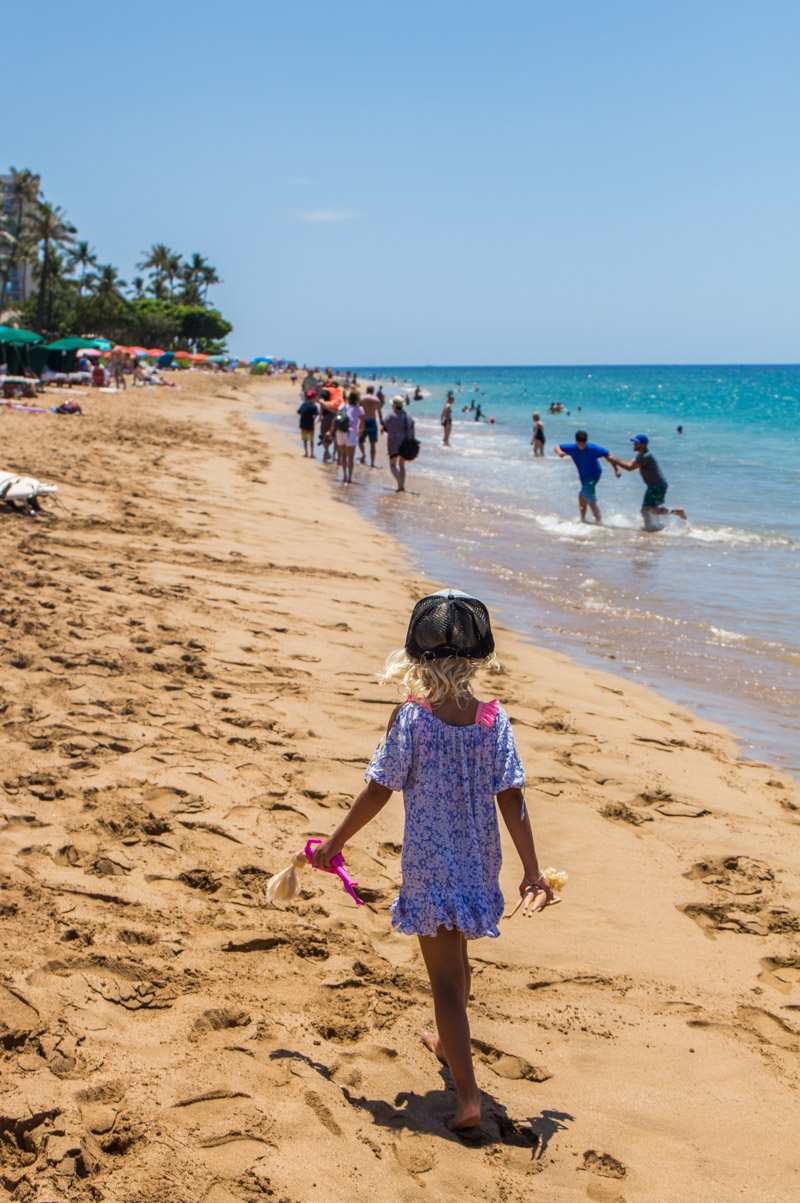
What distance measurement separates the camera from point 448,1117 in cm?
246

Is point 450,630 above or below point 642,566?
above

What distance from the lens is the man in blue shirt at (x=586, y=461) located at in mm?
13142

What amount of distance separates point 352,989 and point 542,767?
6.72 feet

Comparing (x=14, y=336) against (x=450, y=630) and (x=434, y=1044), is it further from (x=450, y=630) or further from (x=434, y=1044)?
(x=434, y=1044)

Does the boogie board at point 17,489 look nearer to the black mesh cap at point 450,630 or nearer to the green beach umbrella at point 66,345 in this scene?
the black mesh cap at point 450,630

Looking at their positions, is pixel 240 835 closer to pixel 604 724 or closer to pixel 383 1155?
pixel 383 1155

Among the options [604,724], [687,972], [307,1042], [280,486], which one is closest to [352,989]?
[307,1042]

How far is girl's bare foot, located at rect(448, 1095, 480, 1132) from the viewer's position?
2.38 meters

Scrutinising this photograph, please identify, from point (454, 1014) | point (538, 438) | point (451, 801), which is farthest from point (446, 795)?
point (538, 438)

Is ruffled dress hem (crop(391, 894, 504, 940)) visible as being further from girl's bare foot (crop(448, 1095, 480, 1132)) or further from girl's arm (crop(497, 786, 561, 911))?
girl's bare foot (crop(448, 1095, 480, 1132))

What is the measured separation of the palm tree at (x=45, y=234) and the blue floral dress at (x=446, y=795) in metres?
63.8

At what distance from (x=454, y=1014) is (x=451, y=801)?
57 centimetres

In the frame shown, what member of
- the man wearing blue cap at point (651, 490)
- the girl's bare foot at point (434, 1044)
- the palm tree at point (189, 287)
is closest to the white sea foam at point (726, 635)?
the man wearing blue cap at point (651, 490)

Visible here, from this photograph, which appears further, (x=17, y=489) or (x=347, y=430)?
(x=347, y=430)
